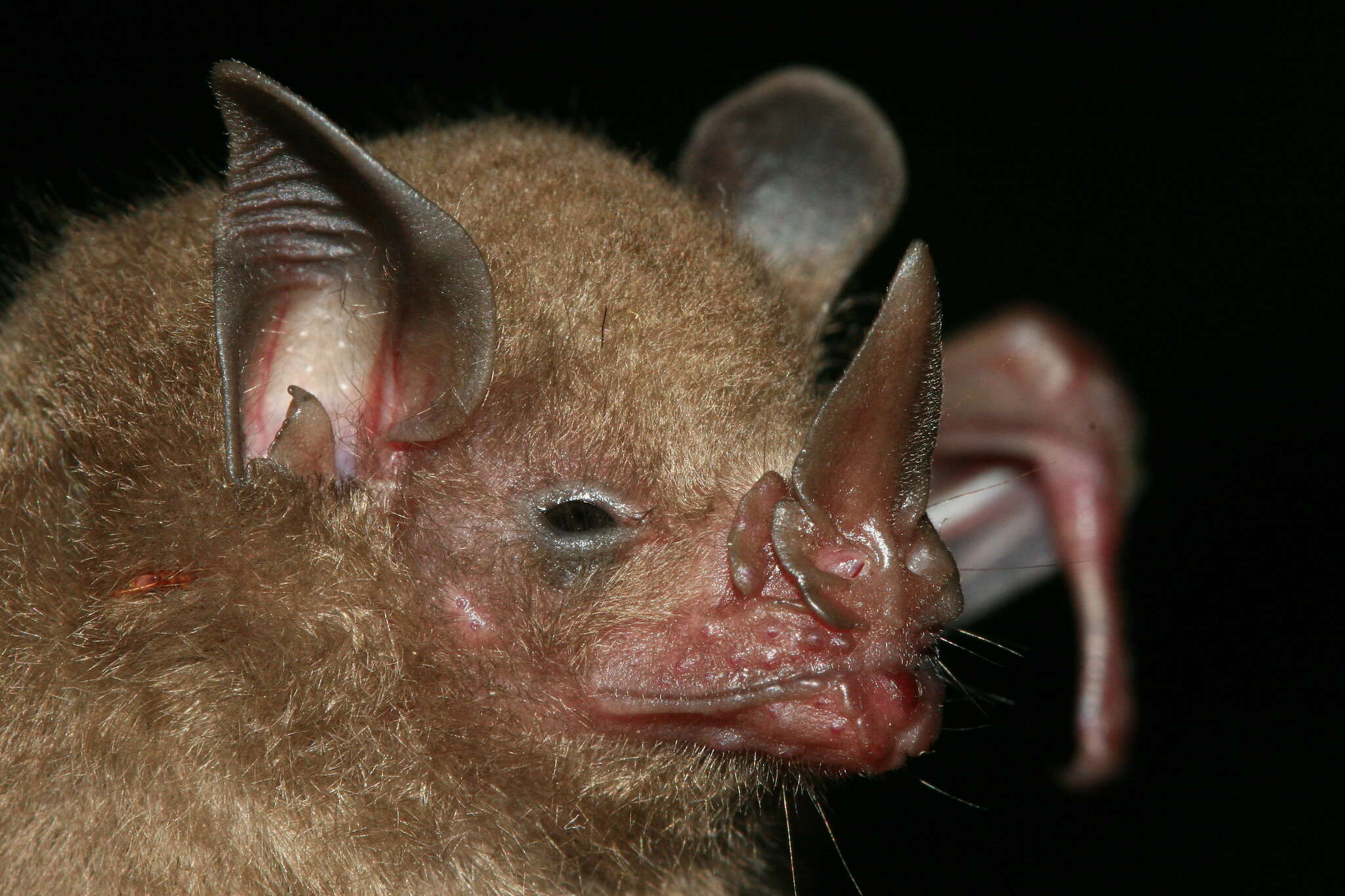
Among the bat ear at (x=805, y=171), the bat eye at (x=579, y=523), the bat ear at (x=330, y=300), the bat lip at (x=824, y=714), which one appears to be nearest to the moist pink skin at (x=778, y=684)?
the bat lip at (x=824, y=714)

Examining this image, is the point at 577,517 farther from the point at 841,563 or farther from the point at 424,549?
the point at 841,563

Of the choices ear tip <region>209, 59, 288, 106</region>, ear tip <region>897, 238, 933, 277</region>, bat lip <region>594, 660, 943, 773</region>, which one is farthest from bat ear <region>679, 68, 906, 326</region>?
ear tip <region>209, 59, 288, 106</region>

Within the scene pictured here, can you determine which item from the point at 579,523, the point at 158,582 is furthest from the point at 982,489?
the point at 158,582

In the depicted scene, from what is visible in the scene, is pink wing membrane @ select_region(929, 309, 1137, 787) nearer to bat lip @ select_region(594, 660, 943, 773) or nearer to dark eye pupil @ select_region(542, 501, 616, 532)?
bat lip @ select_region(594, 660, 943, 773)

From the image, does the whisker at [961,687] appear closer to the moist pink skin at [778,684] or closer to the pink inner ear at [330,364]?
the moist pink skin at [778,684]

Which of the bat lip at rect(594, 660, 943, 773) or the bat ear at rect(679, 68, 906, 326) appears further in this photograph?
the bat ear at rect(679, 68, 906, 326)

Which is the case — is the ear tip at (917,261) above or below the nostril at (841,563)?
above
